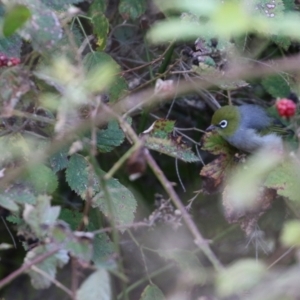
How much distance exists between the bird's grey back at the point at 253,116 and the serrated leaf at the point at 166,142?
1105 millimetres

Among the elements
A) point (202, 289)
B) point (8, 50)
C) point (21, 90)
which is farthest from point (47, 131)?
point (202, 289)

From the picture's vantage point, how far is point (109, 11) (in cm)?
304

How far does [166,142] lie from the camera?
6.37 ft

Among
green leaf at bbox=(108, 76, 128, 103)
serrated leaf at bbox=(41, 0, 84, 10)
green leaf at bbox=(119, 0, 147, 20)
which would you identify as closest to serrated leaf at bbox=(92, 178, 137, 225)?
green leaf at bbox=(108, 76, 128, 103)

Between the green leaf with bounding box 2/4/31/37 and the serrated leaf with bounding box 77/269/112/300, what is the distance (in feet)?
2.11

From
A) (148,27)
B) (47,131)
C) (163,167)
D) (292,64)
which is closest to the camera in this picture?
(292,64)

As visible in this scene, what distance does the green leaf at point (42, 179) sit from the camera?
191 centimetres

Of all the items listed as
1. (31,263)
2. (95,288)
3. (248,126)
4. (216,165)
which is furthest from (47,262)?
(248,126)

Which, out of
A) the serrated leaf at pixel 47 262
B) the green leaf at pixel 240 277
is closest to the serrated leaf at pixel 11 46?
the serrated leaf at pixel 47 262

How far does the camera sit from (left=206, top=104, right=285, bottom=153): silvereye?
2848 millimetres

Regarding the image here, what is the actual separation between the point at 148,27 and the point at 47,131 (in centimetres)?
118

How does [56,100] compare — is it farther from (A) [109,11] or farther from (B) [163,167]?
(B) [163,167]

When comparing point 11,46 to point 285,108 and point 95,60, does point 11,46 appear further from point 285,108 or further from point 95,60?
point 285,108

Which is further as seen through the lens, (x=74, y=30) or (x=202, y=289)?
(x=202, y=289)
